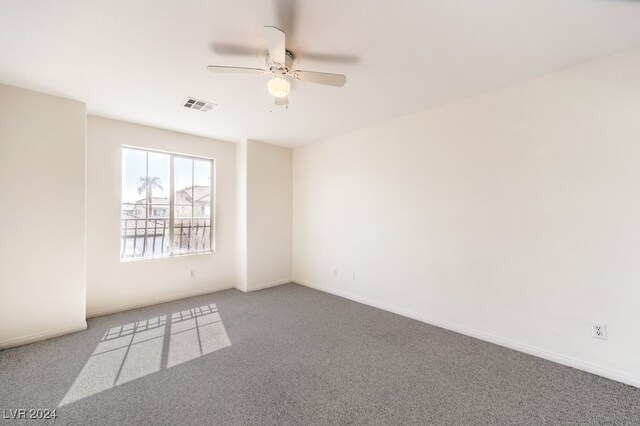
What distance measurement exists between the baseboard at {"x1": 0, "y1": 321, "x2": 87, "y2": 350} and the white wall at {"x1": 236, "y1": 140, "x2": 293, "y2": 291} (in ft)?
6.82

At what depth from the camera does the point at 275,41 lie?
1.71 metres

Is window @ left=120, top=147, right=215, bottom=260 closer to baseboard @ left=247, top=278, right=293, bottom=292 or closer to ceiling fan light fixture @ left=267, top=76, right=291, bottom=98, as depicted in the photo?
baseboard @ left=247, top=278, right=293, bottom=292

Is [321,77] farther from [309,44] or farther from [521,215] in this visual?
[521,215]

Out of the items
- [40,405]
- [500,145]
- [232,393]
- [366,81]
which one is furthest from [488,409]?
[40,405]

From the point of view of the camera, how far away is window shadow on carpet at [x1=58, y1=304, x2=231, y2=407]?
210 centimetres

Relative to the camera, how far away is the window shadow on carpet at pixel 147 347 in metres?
2.10

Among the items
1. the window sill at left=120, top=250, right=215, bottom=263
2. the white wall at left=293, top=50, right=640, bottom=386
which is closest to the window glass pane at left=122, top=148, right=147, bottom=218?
the window sill at left=120, top=250, right=215, bottom=263

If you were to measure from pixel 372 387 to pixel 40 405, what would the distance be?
2335 millimetres

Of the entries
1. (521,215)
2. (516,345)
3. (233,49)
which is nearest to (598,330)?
(516,345)

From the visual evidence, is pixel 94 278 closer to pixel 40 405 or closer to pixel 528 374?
pixel 40 405

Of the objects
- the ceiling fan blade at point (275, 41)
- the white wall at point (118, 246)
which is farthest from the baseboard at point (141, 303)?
the ceiling fan blade at point (275, 41)

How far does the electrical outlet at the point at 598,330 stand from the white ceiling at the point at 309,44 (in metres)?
2.21

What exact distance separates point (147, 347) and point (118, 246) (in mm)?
1675

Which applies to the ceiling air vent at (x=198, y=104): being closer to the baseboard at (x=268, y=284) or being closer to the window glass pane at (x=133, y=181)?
the window glass pane at (x=133, y=181)
